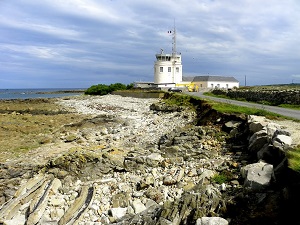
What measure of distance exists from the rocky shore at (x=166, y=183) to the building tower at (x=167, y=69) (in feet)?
174

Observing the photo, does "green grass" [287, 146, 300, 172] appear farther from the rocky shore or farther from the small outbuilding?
the small outbuilding

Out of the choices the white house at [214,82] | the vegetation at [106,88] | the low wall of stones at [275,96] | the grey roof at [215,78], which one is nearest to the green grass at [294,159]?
the low wall of stones at [275,96]

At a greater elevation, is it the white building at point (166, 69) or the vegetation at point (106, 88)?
the white building at point (166, 69)

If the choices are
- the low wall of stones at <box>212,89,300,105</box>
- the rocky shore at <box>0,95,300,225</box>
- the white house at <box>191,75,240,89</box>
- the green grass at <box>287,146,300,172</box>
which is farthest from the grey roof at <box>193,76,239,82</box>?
the green grass at <box>287,146,300,172</box>

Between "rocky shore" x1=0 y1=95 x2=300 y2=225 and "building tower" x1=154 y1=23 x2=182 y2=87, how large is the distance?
2083 inches

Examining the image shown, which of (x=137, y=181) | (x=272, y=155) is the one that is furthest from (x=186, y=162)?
(x=272, y=155)

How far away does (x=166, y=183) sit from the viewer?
34.9 ft

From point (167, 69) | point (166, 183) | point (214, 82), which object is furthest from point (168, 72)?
point (166, 183)

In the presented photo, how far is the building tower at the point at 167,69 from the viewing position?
6875 cm

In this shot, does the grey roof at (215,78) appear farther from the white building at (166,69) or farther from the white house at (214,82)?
the white building at (166,69)

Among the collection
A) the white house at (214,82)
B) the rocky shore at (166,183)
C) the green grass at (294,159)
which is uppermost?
the white house at (214,82)

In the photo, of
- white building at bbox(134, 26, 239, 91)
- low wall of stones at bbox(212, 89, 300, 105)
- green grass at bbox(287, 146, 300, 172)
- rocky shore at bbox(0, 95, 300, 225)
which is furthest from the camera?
white building at bbox(134, 26, 239, 91)

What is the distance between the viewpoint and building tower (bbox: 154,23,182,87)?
68.8 m

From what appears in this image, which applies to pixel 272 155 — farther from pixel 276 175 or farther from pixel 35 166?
pixel 35 166
